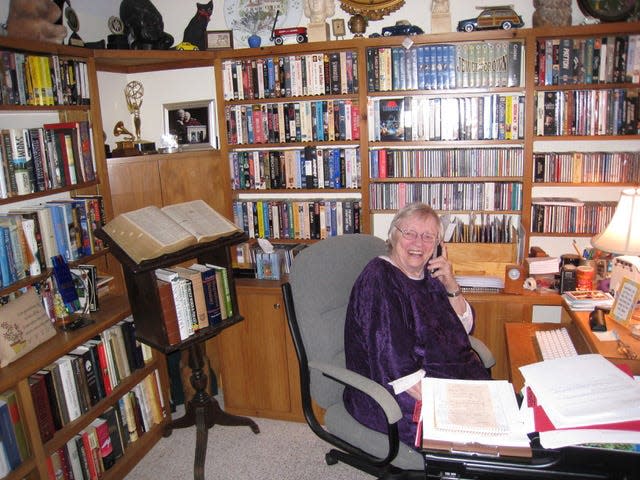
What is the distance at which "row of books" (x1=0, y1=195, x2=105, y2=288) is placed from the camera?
2127mm

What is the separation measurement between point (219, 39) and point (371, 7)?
0.89 meters

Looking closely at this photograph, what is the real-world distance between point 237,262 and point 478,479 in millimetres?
2104

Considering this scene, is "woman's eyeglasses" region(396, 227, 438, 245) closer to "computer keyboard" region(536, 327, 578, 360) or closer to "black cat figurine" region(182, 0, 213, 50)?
"computer keyboard" region(536, 327, 578, 360)

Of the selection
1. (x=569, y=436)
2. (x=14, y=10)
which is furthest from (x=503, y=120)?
(x=14, y=10)

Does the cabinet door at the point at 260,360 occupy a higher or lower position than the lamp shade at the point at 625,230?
lower

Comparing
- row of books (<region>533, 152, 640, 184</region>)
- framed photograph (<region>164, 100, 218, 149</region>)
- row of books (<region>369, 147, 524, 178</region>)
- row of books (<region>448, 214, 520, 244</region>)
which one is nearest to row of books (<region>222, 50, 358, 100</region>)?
framed photograph (<region>164, 100, 218, 149</region>)

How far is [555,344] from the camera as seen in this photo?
222 cm

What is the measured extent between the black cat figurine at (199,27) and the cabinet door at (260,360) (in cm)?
143

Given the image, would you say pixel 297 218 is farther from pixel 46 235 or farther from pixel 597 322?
pixel 597 322

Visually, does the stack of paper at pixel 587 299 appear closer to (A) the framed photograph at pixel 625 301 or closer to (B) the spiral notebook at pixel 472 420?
(A) the framed photograph at pixel 625 301

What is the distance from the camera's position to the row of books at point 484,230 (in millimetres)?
2844

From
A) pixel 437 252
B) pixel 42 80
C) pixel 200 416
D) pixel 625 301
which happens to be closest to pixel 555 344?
pixel 625 301

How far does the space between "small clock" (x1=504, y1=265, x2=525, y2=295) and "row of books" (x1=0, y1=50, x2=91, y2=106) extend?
2233 mm

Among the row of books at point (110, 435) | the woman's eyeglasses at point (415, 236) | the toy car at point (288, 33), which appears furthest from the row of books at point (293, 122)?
the row of books at point (110, 435)
